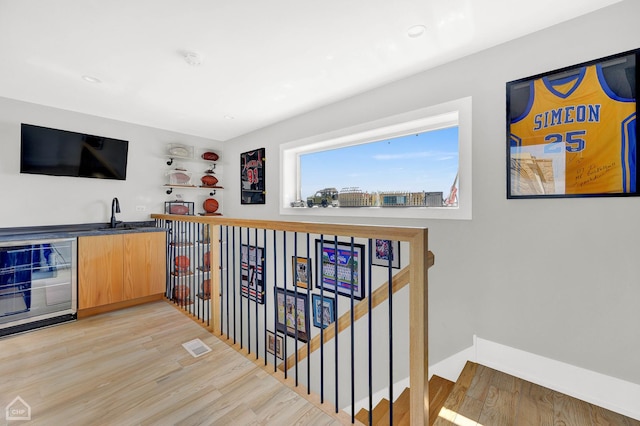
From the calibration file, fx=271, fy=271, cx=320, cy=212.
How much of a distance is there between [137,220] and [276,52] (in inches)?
122

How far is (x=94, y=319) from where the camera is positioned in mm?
2682

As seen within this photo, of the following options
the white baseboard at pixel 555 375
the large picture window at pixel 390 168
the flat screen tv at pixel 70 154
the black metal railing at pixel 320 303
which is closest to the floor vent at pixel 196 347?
the black metal railing at pixel 320 303

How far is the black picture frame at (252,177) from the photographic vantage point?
393 cm

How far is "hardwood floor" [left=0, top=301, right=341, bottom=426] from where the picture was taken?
4.72 feet

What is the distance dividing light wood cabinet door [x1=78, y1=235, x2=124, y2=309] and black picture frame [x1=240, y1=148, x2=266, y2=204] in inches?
66.1

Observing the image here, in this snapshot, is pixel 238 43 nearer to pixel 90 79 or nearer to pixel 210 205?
pixel 90 79

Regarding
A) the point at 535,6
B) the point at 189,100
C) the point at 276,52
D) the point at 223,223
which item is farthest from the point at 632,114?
the point at 189,100

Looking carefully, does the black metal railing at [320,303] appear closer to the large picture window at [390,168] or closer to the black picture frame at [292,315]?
the black picture frame at [292,315]

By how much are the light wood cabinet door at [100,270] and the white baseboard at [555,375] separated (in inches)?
131

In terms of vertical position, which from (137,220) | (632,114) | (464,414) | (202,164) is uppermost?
(202,164)

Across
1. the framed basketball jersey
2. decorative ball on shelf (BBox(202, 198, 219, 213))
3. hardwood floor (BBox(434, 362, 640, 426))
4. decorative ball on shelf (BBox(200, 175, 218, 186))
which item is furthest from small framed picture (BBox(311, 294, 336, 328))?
decorative ball on shelf (BBox(200, 175, 218, 186))

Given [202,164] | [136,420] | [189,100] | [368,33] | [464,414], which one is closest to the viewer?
[136,420]

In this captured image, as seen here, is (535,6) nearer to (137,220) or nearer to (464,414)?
(464,414)

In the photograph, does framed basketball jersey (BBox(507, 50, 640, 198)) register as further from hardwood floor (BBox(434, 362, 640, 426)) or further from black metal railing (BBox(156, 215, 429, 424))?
hardwood floor (BBox(434, 362, 640, 426))
